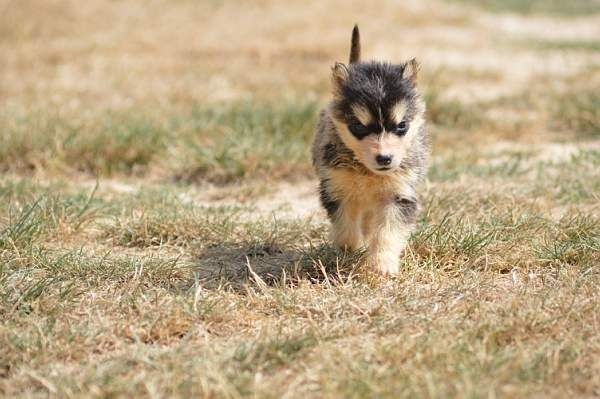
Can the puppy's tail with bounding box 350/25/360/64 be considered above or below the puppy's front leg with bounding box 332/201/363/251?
above

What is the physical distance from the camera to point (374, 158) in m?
5.12

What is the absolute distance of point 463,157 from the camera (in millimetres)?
8602

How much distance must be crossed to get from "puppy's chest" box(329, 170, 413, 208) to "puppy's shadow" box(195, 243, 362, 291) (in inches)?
15.7

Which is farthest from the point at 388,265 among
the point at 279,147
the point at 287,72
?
the point at 287,72

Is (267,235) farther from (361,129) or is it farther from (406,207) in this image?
(361,129)

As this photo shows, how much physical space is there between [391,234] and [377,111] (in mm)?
843

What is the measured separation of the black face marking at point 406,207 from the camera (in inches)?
217

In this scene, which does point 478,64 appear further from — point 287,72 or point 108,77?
point 108,77

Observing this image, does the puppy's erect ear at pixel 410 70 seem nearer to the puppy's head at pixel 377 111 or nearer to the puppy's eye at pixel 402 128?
the puppy's head at pixel 377 111

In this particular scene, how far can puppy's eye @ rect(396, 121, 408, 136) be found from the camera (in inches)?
209

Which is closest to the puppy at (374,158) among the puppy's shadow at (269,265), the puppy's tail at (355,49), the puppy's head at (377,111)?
the puppy's head at (377,111)

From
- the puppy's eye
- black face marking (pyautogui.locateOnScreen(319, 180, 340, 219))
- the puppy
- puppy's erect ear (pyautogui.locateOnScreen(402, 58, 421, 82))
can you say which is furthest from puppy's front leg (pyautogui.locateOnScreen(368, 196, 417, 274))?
puppy's erect ear (pyautogui.locateOnScreen(402, 58, 421, 82))

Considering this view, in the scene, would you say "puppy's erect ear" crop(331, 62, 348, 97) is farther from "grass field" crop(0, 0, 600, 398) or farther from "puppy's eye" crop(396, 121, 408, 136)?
"grass field" crop(0, 0, 600, 398)

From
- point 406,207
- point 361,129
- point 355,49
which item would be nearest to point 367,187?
point 406,207
